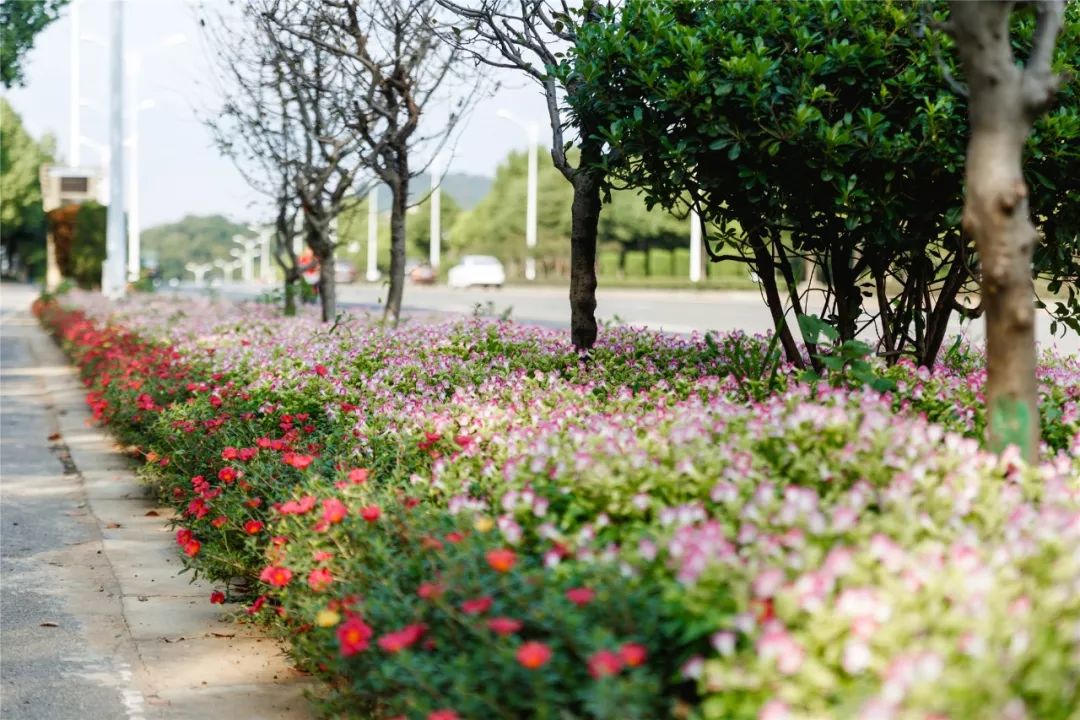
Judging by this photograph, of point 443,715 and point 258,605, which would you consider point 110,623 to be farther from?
point 443,715

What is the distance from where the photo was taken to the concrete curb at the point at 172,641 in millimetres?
4379

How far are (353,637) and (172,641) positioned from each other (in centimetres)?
233

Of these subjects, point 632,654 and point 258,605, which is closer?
point 632,654

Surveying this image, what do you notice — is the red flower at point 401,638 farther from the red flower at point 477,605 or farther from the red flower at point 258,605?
the red flower at point 258,605

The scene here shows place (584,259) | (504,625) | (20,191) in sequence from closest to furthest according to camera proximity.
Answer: (504,625)
(584,259)
(20,191)

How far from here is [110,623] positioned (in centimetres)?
534

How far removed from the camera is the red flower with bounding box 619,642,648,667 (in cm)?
245

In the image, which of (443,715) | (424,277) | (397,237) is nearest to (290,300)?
(397,237)

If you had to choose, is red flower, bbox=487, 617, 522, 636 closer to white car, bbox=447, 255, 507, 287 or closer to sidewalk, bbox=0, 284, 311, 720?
sidewalk, bbox=0, 284, 311, 720

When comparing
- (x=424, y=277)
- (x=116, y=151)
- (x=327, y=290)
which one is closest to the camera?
(x=327, y=290)

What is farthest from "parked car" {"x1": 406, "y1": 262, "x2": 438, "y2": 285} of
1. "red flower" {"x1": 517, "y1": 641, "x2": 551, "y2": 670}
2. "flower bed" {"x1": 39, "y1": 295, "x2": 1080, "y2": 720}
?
"red flower" {"x1": 517, "y1": 641, "x2": 551, "y2": 670}

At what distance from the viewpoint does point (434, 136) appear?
12125 millimetres

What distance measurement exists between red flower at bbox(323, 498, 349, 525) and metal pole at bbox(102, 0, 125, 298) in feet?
67.9

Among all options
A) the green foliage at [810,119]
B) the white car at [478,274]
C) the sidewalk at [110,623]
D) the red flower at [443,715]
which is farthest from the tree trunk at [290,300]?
the white car at [478,274]
